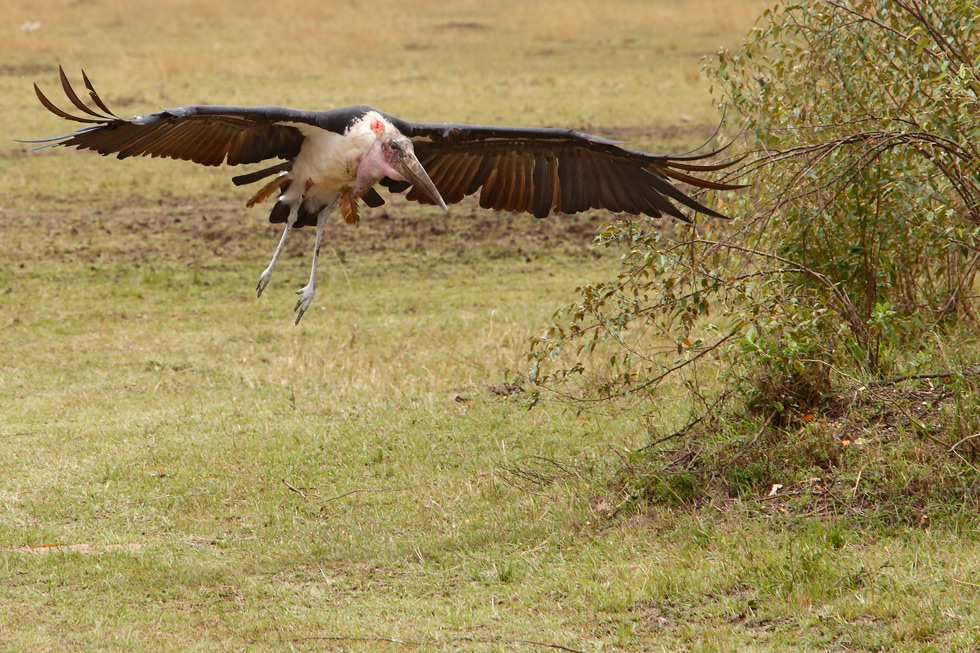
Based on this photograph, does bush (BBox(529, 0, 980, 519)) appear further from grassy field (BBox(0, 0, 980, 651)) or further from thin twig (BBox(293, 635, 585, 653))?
thin twig (BBox(293, 635, 585, 653))

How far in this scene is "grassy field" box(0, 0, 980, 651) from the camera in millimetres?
4543

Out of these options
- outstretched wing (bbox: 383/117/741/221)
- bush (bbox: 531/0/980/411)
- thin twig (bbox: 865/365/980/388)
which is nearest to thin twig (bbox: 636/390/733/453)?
bush (bbox: 531/0/980/411)

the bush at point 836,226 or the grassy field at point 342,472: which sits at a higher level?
the bush at point 836,226

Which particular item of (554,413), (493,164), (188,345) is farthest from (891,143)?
(188,345)

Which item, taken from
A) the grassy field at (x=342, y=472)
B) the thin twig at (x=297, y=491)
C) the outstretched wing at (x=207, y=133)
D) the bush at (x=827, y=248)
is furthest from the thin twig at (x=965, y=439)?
the outstretched wing at (x=207, y=133)

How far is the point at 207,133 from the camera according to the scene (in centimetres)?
604

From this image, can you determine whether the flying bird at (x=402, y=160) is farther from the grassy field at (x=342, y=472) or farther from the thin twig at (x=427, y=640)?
the thin twig at (x=427, y=640)

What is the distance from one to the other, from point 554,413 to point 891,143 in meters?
2.70

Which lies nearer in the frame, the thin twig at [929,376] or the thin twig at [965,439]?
the thin twig at [965,439]

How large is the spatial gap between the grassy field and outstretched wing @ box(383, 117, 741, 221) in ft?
3.40

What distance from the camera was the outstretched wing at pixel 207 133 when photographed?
5.25 metres

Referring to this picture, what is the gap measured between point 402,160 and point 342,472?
1.70 meters

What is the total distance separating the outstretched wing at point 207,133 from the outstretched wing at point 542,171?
596mm

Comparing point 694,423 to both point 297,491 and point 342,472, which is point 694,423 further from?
point 297,491
